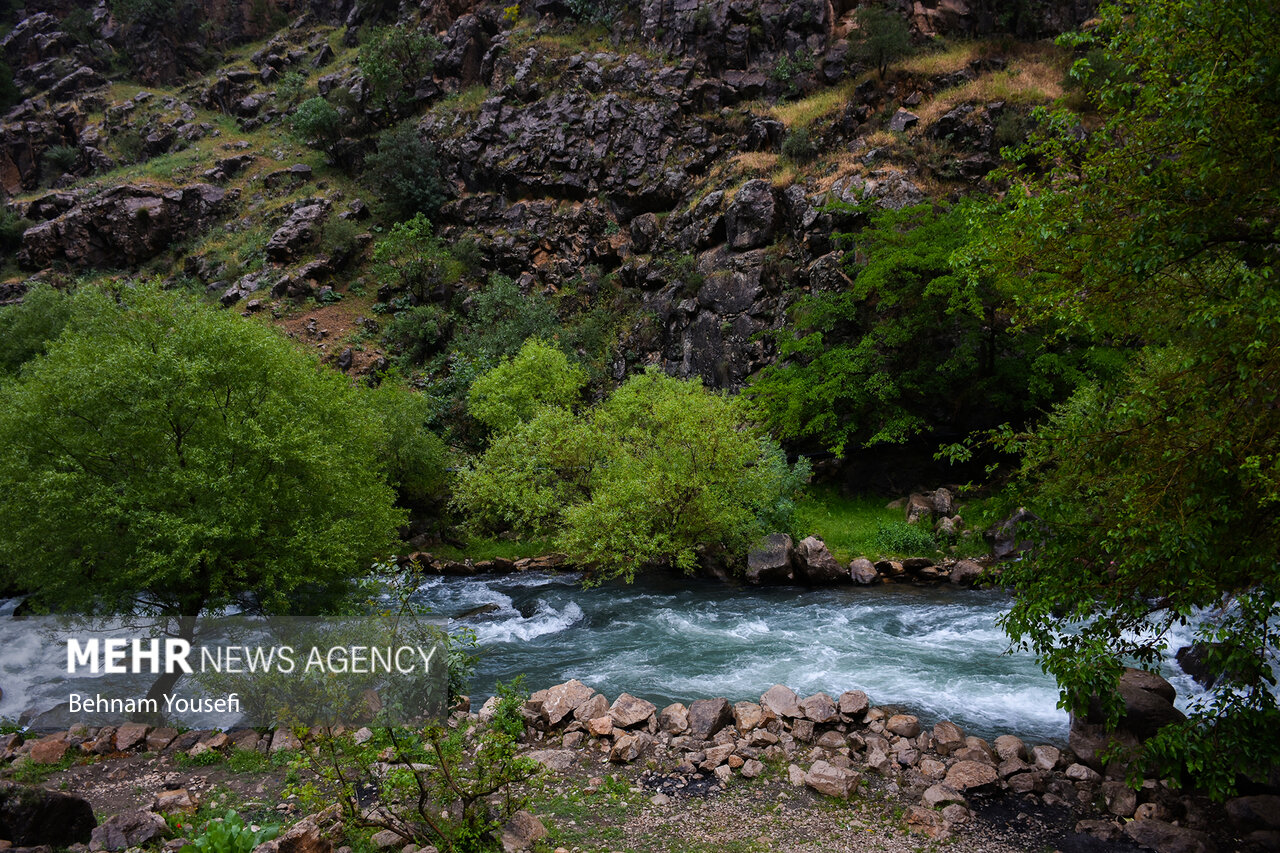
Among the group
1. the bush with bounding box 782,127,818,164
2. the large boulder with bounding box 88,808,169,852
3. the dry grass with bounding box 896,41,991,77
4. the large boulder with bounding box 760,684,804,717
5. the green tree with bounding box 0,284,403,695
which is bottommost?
the large boulder with bounding box 760,684,804,717

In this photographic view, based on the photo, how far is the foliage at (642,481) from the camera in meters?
22.1

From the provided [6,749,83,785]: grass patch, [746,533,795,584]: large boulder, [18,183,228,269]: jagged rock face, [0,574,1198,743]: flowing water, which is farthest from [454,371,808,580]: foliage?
[18,183,228,269]: jagged rock face

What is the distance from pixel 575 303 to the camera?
46.2m

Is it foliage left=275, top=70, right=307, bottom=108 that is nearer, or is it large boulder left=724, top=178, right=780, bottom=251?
large boulder left=724, top=178, right=780, bottom=251

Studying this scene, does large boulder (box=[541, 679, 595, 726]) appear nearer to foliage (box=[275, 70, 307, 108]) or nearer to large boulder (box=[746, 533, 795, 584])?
large boulder (box=[746, 533, 795, 584])

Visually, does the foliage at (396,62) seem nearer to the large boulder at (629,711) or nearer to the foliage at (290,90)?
the foliage at (290,90)

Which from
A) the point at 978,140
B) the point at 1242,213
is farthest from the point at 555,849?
the point at 978,140

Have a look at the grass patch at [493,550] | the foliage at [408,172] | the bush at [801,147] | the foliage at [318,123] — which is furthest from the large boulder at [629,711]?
the foliage at [318,123]

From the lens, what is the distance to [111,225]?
53750 mm

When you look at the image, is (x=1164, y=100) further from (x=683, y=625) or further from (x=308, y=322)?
(x=308, y=322)

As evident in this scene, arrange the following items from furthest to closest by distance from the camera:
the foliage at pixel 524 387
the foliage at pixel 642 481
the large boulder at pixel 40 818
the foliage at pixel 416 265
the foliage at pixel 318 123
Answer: the foliage at pixel 318 123 → the foliage at pixel 416 265 → the foliage at pixel 524 387 → the foliage at pixel 642 481 → the large boulder at pixel 40 818

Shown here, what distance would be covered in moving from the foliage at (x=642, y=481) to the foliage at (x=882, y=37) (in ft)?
94.4

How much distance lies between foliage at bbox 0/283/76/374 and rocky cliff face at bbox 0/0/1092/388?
15.5 m

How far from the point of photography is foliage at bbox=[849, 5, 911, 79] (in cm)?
4116
